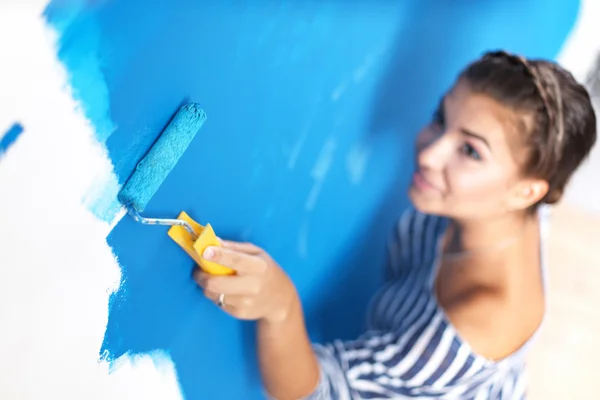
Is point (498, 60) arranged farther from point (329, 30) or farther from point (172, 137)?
point (172, 137)

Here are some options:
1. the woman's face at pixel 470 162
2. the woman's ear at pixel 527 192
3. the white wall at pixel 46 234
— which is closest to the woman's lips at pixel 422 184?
the woman's face at pixel 470 162

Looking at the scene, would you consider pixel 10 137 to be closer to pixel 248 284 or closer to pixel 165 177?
pixel 165 177

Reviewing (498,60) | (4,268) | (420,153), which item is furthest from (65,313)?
(498,60)

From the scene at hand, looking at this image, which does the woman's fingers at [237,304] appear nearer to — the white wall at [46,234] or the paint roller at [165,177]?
the paint roller at [165,177]

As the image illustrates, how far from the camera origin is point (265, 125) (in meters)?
0.77

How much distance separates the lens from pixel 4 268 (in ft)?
1.59

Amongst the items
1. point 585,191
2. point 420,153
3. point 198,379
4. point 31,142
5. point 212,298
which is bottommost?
point 198,379

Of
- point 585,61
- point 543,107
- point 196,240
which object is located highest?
point 585,61

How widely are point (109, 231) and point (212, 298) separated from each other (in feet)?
0.64

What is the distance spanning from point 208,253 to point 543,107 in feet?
1.61

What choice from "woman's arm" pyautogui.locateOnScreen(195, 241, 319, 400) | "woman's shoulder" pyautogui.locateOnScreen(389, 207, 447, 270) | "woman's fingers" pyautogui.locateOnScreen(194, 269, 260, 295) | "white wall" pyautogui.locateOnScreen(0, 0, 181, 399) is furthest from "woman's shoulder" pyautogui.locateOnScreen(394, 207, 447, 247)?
"white wall" pyautogui.locateOnScreen(0, 0, 181, 399)

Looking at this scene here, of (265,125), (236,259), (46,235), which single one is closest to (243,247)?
(236,259)

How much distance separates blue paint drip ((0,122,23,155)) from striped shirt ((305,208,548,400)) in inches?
22.5

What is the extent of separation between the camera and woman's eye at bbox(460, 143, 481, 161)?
79cm
